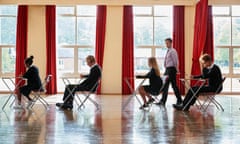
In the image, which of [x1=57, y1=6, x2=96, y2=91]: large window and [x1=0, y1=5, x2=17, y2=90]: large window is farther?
[x1=57, y1=6, x2=96, y2=91]: large window

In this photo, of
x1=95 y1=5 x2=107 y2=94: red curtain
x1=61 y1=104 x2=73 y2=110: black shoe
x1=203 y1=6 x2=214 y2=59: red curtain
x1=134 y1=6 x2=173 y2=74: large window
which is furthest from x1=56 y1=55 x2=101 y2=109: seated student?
x1=203 y1=6 x2=214 y2=59: red curtain

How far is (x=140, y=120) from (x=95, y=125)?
31.3 inches

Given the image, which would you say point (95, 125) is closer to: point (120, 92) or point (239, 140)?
point (239, 140)

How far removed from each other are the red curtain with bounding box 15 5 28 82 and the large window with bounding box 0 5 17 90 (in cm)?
32

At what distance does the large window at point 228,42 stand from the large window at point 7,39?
641cm

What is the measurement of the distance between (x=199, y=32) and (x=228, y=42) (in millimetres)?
1338

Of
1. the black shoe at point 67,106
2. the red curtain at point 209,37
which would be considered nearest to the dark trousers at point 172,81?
the black shoe at point 67,106

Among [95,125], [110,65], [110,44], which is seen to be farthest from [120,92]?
[95,125]

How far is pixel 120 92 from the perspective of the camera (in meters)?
10.5

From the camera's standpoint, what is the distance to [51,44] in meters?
10.3

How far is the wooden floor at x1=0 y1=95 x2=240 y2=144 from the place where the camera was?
149 inches

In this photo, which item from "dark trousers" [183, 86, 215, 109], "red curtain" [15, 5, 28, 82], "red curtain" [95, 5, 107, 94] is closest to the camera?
"dark trousers" [183, 86, 215, 109]

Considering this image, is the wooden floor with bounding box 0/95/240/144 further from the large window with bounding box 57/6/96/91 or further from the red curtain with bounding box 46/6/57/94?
the large window with bounding box 57/6/96/91

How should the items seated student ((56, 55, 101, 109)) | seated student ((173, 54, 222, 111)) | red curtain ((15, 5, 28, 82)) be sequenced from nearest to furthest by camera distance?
seated student ((173, 54, 222, 111)) < seated student ((56, 55, 101, 109)) < red curtain ((15, 5, 28, 82))
